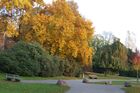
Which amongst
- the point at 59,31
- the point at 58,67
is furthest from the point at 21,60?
the point at 59,31

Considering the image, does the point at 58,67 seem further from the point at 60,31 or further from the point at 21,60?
the point at 21,60

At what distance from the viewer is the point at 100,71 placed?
318 feet

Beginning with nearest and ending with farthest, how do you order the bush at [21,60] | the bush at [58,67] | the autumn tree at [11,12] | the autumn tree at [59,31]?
1. the autumn tree at [11,12]
2. the bush at [21,60]
3. the bush at [58,67]
4. the autumn tree at [59,31]

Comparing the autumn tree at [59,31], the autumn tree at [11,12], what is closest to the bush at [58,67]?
the autumn tree at [59,31]

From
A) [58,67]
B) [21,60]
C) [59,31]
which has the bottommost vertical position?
[58,67]

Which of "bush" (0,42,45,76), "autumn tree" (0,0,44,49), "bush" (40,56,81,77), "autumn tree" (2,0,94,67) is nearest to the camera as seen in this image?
"autumn tree" (0,0,44,49)

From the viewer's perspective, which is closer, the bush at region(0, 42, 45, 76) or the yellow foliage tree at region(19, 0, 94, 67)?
the bush at region(0, 42, 45, 76)

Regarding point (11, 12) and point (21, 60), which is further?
point (21, 60)

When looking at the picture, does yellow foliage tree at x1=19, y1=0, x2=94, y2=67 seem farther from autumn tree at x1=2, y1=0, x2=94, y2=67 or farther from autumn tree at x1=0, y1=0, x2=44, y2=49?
autumn tree at x1=0, y1=0, x2=44, y2=49

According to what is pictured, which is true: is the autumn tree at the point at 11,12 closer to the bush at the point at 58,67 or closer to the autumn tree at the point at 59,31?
the bush at the point at 58,67

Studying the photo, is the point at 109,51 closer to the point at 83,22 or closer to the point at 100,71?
the point at 100,71

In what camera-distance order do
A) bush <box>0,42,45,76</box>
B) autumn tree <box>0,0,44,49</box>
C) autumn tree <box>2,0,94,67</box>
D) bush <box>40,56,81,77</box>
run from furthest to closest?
autumn tree <box>2,0,94,67</box> < bush <box>40,56,81,77</box> < bush <box>0,42,45,76</box> < autumn tree <box>0,0,44,49</box>

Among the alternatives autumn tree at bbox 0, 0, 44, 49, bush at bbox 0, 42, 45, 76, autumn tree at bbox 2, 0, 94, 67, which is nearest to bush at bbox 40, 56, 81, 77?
bush at bbox 0, 42, 45, 76

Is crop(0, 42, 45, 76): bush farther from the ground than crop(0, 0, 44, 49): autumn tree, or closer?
closer
